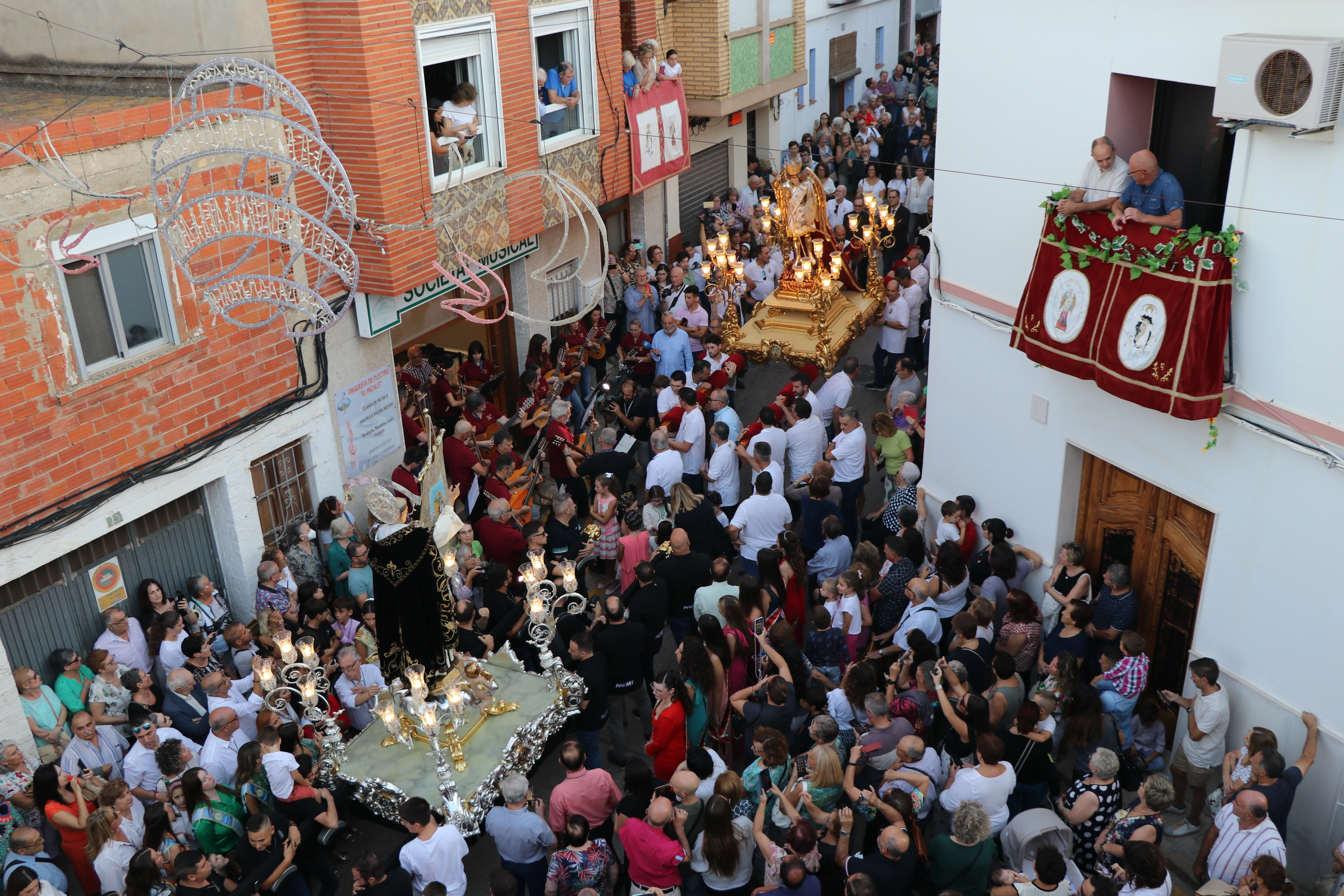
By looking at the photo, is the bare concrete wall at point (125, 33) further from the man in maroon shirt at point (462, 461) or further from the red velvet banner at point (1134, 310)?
the red velvet banner at point (1134, 310)

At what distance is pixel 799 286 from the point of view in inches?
506

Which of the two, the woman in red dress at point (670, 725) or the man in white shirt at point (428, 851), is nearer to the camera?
the man in white shirt at point (428, 851)

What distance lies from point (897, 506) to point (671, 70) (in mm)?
9222

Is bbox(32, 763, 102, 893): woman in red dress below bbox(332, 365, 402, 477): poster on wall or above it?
below

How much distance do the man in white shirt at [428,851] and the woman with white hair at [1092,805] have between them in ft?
12.5

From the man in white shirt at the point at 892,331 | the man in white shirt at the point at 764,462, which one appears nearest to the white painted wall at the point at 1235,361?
the man in white shirt at the point at 764,462

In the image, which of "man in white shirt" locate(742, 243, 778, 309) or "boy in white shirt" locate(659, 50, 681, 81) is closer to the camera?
"man in white shirt" locate(742, 243, 778, 309)

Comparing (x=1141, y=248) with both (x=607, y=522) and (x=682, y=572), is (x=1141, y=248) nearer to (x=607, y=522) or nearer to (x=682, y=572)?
(x=682, y=572)

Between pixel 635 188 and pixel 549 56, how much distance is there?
2.44m

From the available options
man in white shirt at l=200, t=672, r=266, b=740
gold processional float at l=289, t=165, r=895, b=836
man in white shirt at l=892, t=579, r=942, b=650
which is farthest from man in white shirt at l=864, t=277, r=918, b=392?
man in white shirt at l=200, t=672, r=266, b=740

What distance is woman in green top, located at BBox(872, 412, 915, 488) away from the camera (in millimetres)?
11195

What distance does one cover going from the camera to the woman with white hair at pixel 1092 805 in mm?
6750

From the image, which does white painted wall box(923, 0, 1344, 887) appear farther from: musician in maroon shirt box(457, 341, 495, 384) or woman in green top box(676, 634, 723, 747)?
musician in maroon shirt box(457, 341, 495, 384)

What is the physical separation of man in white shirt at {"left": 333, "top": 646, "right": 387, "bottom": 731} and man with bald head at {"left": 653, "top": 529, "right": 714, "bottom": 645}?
2.38 metres
